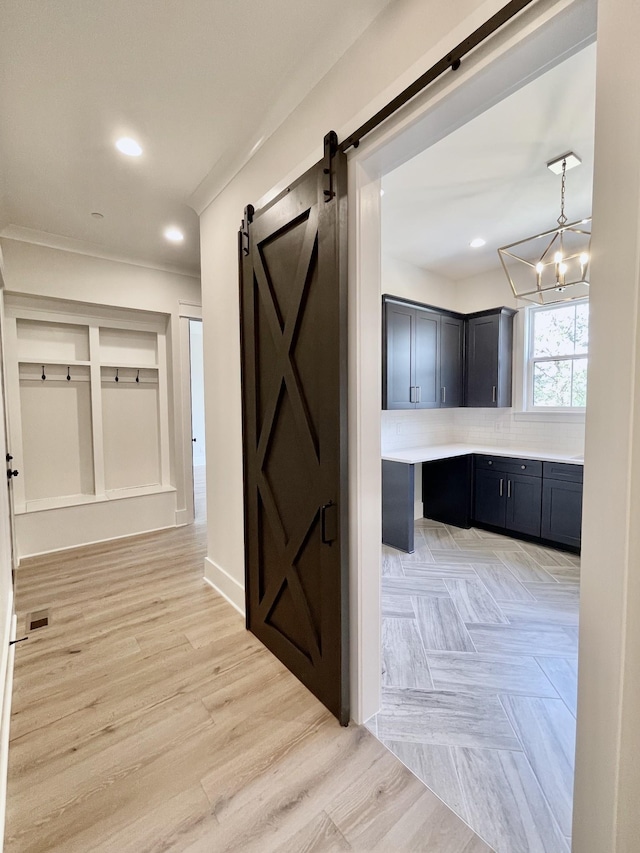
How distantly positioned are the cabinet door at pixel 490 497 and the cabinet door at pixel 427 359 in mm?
989

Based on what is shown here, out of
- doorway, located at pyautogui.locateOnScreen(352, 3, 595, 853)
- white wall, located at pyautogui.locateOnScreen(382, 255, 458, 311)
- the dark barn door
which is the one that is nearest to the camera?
doorway, located at pyautogui.locateOnScreen(352, 3, 595, 853)

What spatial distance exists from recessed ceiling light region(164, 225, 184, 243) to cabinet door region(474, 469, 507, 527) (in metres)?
3.91

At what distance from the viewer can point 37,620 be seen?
7.91 ft

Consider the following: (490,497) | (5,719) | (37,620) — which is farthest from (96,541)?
(490,497)

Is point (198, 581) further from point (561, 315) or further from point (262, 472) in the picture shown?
point (561, 315)

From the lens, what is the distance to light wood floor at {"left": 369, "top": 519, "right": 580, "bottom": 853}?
4.25 ft

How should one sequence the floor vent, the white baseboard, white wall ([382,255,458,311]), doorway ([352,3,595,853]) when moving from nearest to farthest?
doorway ([352,3,595,853]) → the floor vent → the white baseboard → white wall ([382,255,458,311])

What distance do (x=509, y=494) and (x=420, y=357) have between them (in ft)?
5.72

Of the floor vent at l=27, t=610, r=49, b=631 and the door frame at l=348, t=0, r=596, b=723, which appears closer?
the door frame at l=348, t=0, r=596, b=723

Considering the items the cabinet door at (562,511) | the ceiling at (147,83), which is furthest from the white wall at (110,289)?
the cabinet door at (562,511)

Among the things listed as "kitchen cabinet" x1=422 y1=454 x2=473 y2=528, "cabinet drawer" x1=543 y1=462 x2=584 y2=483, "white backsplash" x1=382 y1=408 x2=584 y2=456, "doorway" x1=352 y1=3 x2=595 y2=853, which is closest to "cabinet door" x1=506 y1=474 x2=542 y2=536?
"cabinet drawer" x1=543 y1=462 x2=584 y2=483

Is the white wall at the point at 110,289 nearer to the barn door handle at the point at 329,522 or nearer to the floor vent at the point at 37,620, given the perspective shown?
the floor vent at the point at 37,620

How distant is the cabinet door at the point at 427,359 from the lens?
3912mm

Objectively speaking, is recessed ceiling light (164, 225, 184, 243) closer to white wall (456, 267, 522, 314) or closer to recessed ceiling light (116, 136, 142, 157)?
recessed ceiling light (116, 136, 142, 157)
